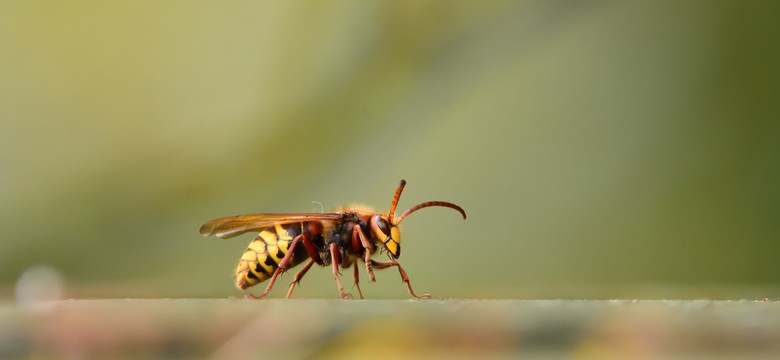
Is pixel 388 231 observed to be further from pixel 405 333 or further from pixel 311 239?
pixel 405 333

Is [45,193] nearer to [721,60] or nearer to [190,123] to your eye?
[190,123]

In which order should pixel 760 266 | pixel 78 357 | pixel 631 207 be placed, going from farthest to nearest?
pixel 631 207 → pixel 760 266 → pixel 78 357

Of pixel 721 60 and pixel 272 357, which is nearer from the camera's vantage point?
pixel 272 357

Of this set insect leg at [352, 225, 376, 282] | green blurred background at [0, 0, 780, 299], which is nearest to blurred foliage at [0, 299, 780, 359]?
insect leg at [352, 225, 376, 282]

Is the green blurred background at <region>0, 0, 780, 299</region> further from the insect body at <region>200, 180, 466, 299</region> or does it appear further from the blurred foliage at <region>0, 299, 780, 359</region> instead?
the blurred foliage at <region>0, 299, 780, 359</region>

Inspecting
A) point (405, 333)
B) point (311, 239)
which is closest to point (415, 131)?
point (311, 239)

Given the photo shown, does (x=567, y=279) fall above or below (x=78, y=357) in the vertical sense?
above

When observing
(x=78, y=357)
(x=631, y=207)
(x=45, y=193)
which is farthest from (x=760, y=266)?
(x=78, y=357)

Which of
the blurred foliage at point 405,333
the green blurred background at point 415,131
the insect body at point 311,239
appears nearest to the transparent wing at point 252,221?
the insect body at point 311,239
